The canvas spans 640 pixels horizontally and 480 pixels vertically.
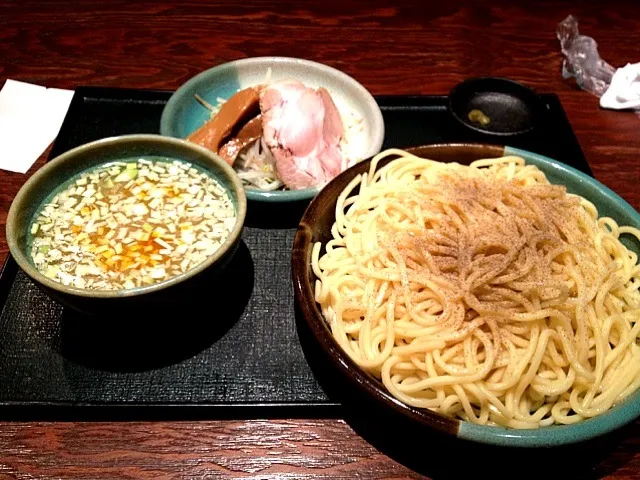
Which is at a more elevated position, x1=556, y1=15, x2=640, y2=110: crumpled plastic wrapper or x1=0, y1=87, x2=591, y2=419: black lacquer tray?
x1=556, y1=15, x2=640, y2=110: crumpled plastic wrapper

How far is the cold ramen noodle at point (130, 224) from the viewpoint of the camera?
5.32ft

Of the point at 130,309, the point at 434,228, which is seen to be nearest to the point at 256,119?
the point at 434,228

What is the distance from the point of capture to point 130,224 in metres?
1.76

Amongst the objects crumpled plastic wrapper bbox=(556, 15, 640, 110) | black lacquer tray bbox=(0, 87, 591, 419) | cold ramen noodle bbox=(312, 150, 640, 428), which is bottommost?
black lacquer tray bbox=(0, 87, 591, 419)

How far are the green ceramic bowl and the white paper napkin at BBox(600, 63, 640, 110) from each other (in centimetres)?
104

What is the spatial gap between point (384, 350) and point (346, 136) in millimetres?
1240

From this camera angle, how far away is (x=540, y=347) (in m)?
1.56

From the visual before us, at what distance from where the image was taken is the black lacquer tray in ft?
5.19

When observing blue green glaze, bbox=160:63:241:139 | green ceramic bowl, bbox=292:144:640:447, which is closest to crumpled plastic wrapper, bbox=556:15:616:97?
green ceramic bowl, bbox=292:144:640:447

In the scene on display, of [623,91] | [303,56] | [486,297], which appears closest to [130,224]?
[486,297]

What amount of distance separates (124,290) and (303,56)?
2115mm

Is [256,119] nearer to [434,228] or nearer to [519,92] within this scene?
[434,228]

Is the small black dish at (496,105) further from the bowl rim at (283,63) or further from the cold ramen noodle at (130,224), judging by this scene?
the cold ramen noodle at (130,224)

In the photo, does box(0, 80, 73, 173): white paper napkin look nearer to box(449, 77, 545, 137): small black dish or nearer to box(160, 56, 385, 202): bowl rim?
box(160, 56, 385, 202): bowl rim
